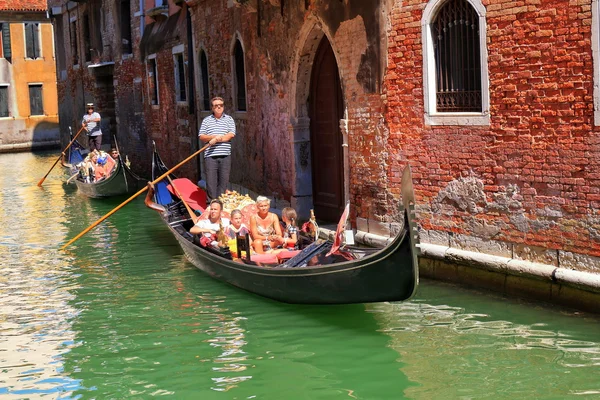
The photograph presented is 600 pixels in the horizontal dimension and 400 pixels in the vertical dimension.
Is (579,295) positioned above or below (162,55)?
below

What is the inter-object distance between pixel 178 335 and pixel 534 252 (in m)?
2.27

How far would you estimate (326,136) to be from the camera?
30.2 ft

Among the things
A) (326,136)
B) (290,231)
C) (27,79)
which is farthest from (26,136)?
(290,231)

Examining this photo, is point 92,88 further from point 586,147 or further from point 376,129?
point 586,147

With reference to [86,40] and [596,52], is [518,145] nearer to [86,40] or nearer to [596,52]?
[596,52]

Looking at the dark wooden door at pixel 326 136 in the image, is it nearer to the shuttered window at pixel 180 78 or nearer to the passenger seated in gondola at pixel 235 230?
the passenger seated in gondola at pixel 235 230

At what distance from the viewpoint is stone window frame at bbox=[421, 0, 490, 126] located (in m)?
6.55

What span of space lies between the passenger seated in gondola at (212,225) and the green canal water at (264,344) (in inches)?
13.0

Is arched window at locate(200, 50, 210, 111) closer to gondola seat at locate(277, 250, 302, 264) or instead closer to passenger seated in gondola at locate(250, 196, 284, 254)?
passenger seated in gondola at locate(250, 196, 284, 254)

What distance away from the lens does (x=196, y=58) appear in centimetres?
1322

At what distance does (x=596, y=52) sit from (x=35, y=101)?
21.6 metres

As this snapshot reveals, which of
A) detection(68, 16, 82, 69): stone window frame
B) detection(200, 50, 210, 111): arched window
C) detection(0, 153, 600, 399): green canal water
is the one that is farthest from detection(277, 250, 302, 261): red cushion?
detection(68, 16, 82, 69): stone window frame

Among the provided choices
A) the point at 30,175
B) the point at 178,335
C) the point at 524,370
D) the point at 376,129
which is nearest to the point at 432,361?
the point at 524,370

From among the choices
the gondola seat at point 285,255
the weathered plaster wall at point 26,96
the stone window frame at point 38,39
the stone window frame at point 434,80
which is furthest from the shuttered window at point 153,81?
the stone window frame at point 38,39
